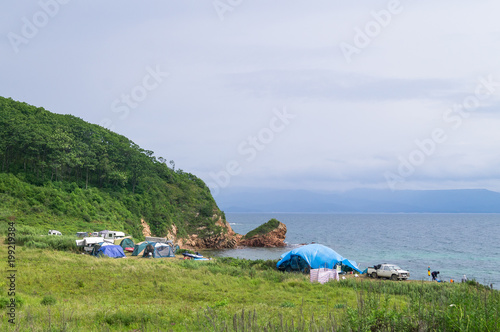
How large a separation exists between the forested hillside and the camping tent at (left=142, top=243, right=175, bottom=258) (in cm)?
1641

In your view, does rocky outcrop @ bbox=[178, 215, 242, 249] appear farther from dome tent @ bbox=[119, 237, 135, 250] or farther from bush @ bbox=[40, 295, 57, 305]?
bush @ bbox=[40, 295, 57, 305]

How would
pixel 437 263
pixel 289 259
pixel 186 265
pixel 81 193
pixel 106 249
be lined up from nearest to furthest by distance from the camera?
pixel 186 265 < pixel 289 259 < pixel 106 249 < pixel 437 263 < pixel 81 193

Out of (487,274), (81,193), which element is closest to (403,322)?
(487,274)

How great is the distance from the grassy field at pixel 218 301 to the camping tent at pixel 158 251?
956 centimetres

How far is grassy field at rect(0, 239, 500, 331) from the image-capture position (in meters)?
6.42

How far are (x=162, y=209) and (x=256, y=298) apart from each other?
6481 centimetres

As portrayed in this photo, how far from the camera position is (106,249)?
3416 centimetres

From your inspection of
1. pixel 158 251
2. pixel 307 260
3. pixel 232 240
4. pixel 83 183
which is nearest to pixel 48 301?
pixel 307 260

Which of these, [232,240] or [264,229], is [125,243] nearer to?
[232,240]

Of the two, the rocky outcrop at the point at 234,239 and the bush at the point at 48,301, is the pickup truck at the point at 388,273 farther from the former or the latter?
the rocky outcrop at the point at 234,239

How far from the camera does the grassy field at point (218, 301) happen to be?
21.1ft

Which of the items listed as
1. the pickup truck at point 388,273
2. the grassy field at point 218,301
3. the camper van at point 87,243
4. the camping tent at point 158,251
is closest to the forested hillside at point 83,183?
the camper van at point 87,243

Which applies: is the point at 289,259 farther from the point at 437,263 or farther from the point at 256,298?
the point at 437,263

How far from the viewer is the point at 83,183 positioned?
72750mm
